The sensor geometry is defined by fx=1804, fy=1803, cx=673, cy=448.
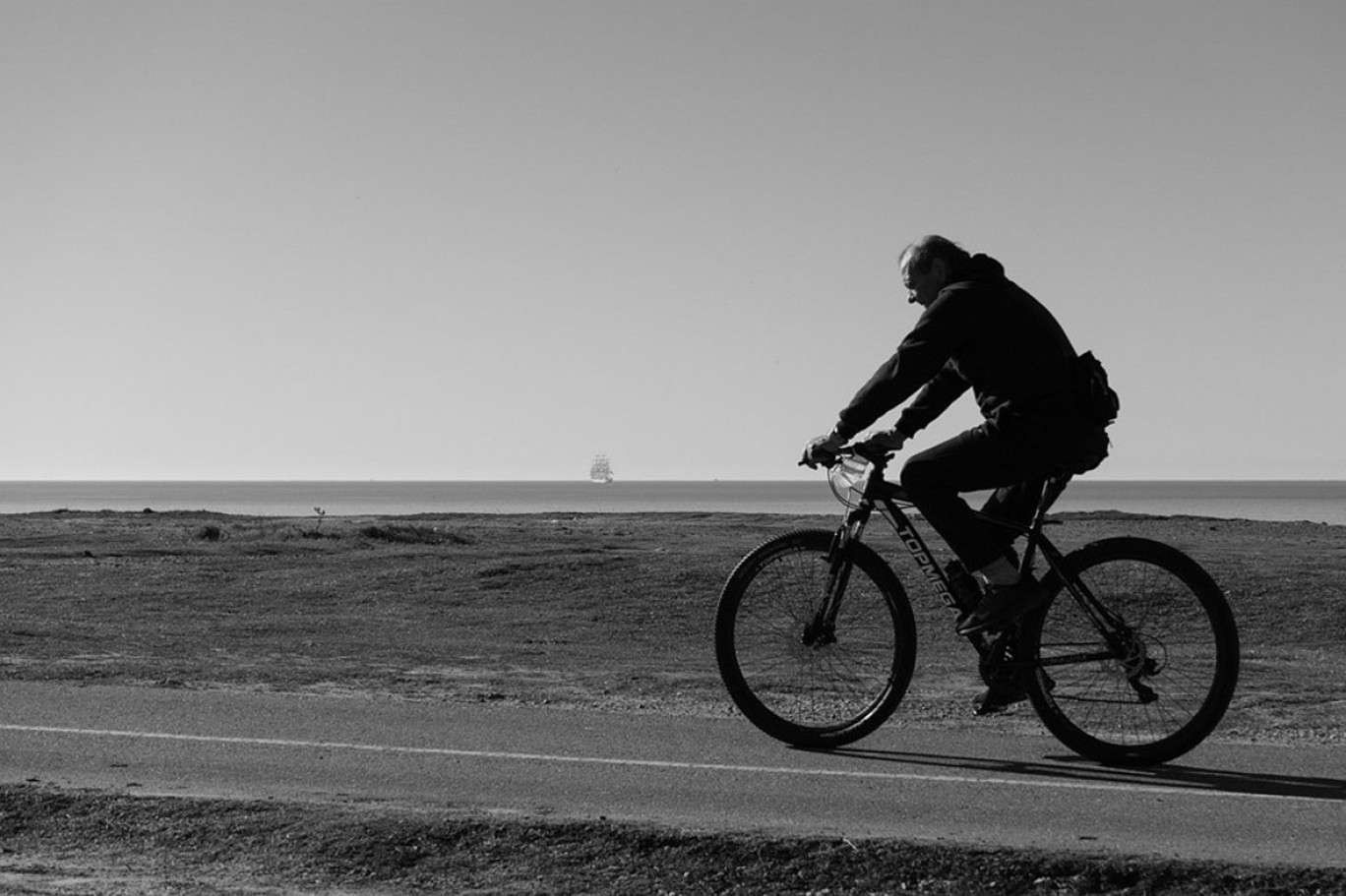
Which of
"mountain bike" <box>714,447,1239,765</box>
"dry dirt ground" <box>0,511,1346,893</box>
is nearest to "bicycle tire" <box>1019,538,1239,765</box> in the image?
"mountain bike" <box>714,447,1239,765</box>

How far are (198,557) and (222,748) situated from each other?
18.5 meters

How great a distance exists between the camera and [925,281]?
279 inches

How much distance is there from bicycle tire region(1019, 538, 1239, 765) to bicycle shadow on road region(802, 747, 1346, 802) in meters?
0.13

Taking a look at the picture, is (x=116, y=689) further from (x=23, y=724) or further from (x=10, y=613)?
(x=10, y=613)

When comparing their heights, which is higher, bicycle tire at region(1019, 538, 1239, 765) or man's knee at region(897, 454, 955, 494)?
man's knee at region(897, 454, 955, 494)

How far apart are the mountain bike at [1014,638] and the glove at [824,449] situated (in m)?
0.09

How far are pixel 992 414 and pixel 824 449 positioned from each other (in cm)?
67

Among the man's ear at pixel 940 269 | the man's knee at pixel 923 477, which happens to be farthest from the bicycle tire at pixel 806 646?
the man's ear at pixel 940 269

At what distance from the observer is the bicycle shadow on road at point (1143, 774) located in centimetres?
636

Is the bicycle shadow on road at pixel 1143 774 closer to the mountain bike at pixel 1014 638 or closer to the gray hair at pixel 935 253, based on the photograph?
the mountain bike at pixel 1014 638

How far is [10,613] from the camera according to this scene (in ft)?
54.0

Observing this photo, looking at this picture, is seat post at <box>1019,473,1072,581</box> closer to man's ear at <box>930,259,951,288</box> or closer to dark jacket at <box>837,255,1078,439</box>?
dark jacket at <box>837,255,1078,439</box>

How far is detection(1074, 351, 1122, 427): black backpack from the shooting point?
679 centimetres

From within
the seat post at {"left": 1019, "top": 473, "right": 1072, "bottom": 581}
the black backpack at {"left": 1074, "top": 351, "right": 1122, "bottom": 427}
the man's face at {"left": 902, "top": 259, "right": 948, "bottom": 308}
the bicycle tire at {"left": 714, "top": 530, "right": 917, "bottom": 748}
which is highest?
the man's face at {"left": 902, "top": 259, "right": 948, "bottom": 308}
